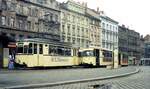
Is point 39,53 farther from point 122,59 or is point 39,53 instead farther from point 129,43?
point 129,43

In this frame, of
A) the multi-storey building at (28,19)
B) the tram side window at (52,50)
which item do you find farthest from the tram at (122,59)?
the tram side window at (52,50)

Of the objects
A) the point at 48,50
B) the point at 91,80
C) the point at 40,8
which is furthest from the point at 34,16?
the point at 91,80

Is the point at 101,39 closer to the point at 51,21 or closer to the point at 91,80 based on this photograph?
the point at 51,21

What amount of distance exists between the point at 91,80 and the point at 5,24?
4091 centimetres

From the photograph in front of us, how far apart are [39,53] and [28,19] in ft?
87.8

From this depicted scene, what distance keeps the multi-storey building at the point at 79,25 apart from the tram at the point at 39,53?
31.0 m

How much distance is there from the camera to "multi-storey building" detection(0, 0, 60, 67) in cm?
6134

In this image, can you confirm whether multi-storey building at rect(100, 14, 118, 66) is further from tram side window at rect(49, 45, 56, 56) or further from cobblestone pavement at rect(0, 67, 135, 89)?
cobblestone pavement at rect(0, 67, 135, 89)

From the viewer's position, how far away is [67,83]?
20203mm

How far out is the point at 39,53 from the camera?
139 feet

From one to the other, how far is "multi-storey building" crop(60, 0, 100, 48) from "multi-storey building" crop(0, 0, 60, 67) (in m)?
3.77

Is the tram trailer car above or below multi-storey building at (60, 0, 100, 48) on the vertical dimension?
below

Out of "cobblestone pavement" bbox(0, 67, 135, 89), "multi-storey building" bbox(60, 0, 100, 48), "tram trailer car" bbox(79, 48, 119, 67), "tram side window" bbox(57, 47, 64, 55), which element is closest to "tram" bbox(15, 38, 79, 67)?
"tram side window" bbox(57, 47, 64, 55)

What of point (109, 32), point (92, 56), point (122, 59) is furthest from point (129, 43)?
point (92, 56)
